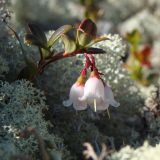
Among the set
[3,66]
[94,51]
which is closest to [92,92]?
[94,51]

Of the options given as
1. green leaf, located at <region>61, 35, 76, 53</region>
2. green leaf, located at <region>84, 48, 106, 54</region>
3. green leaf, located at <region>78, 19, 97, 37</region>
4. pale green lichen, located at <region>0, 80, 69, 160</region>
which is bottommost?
pale green lichen, located at <region>0, 80, 69, 160</region>

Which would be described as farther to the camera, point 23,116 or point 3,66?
point 3,66

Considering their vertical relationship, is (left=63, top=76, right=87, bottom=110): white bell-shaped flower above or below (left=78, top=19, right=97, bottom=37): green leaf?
below

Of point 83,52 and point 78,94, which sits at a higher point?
point 83,52

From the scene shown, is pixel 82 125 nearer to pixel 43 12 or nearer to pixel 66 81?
pixel 66 81

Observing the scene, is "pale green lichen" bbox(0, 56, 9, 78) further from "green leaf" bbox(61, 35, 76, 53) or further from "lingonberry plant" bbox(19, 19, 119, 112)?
"green leaf" bbox(61, 35, 76, 53)

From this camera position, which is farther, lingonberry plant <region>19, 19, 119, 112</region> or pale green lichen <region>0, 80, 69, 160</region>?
lingonberry plant <region>19, 19, 119, 112</region>

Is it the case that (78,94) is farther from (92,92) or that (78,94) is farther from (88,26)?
(88,26)

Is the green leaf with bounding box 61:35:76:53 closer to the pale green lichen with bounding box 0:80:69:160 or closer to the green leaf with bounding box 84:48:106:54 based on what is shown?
the green leaf with bounding box 84:48:106:54

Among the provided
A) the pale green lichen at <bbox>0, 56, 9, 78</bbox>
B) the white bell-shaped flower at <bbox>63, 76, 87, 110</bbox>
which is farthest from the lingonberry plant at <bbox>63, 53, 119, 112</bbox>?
the pale green lichen at <bbox>0, 56, 9, 78</bbox>

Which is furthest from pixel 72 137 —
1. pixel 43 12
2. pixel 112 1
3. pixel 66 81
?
pixel 112 1

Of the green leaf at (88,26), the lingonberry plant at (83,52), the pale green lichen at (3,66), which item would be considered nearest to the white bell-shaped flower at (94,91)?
the lingonberry plant at (83,52)

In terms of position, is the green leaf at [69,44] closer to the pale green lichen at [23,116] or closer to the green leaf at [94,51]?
the green leaf at [94,51]
